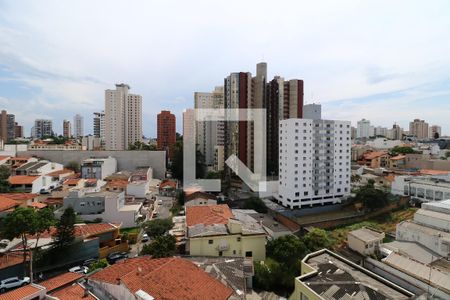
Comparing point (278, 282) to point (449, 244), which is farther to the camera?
point (449, 244)

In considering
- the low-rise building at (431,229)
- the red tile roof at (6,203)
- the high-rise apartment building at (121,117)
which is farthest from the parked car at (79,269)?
the high-rise apartment building at (121,117)

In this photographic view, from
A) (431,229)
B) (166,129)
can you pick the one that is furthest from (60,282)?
(166,129)

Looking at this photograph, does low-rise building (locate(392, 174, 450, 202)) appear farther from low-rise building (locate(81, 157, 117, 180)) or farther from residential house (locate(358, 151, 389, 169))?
low-rise building (locate(81, 157, 117, 180))

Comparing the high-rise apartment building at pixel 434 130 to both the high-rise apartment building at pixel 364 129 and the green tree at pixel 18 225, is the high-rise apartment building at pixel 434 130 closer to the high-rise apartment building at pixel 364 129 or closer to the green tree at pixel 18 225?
the high-rise apartment building at pixel 364 129

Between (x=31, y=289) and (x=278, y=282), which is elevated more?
(x=31, y=289)

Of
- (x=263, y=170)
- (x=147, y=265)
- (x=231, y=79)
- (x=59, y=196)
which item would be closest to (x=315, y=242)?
(x=147, y=265)

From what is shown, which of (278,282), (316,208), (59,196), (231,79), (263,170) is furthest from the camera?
(231,79)

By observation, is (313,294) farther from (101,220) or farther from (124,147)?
(124,147)

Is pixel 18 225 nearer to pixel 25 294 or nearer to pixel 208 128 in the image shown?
pixel 25 294
